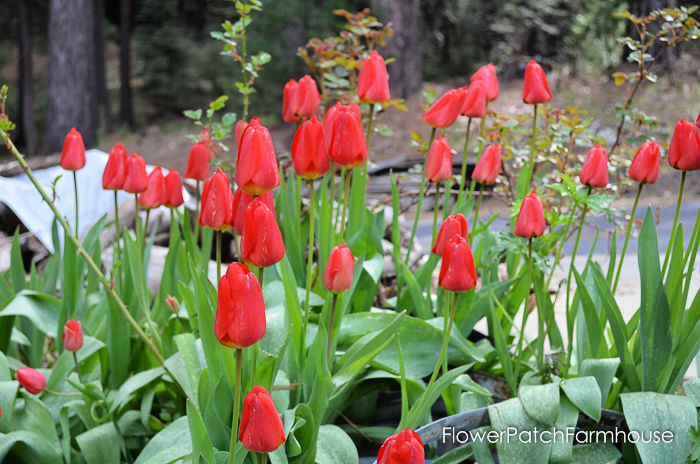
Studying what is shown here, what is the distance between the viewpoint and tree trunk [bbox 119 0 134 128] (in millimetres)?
15430

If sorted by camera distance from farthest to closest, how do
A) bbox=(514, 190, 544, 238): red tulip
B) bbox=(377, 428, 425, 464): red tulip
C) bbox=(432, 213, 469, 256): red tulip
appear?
bbox=(514, 190, 544, 238): red tulip → bbox=(432, 213, 469, 256): red tulip → bbox=(377, 428, 425, 464): red tulip

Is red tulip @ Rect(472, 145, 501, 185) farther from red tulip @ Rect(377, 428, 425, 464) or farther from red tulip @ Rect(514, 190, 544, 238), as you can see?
red tulip @ Rect(377, 428, 425, 464)

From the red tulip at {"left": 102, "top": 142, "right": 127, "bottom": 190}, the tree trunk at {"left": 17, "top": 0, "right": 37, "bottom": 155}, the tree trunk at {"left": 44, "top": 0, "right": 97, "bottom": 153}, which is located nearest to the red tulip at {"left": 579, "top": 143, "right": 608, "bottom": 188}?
the red tulip at {"left": 102, "top": 142, "right": 127, "bottom": 190}

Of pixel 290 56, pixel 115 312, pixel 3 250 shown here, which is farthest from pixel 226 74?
pixel 115 312

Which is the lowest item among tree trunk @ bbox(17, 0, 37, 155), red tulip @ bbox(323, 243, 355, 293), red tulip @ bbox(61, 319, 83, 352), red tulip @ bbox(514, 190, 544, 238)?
tree trunk @ bbox(17, 0, 37, 155)

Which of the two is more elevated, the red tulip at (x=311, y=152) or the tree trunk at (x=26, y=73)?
the red tulip at (x=311, y=152)

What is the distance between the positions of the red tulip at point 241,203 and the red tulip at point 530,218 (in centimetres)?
54

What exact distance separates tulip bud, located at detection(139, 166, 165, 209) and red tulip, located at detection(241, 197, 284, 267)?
778mm

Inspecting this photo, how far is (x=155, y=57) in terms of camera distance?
1609 centimetres

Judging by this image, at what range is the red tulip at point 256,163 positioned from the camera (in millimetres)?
1110

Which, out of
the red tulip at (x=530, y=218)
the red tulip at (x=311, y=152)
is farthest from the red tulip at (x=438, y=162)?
the red tulip at (x=311, y=152)

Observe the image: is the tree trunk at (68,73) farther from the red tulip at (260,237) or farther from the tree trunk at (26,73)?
the red tulip at (260,237)

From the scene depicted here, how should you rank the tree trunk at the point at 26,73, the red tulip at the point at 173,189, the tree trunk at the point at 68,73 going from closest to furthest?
the red tulip at the point at 173,189 → the tree trunk at the point at 68,73 → the tree trunk at the point at 26,73

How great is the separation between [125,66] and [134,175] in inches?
596
